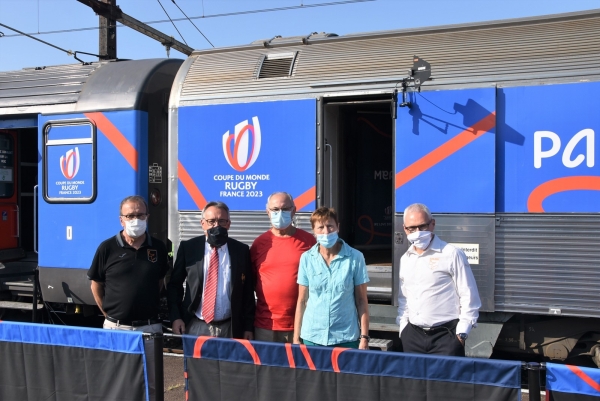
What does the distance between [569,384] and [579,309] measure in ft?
8.42

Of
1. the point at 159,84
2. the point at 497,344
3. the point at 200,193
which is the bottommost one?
the point at 497,344

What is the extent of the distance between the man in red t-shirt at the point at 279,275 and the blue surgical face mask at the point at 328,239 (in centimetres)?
31

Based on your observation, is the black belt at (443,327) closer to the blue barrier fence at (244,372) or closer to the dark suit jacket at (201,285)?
the blue barrier fence at (244,372)

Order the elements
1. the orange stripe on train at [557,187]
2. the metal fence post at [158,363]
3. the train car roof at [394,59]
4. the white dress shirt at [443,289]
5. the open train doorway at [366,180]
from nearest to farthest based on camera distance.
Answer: the metal fence post at [158,363]
the white dress shirt at [443,289]
the orange stripe on train at [557,187]
the train car roof at [394,59]
the open train doorway at [366,180]

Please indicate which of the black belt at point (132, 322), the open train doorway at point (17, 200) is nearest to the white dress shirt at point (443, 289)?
the black belt at point (132, 322)

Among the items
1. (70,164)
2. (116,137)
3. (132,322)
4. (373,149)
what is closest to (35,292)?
(70,164)

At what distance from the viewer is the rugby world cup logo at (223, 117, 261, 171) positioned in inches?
254

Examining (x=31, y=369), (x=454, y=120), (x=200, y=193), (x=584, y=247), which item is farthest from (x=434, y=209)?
(x=31, y=369)

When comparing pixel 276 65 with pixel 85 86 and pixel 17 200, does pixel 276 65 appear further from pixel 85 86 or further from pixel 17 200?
pixel 17 200

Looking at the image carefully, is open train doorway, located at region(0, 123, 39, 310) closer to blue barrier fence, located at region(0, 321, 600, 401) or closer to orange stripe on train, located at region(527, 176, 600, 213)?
blue barrier fence, located at region(0, 321, 600, 401)

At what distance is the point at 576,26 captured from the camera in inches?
225

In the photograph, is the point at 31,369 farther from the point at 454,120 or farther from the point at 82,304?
the point at 454,120

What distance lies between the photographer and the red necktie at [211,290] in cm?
434

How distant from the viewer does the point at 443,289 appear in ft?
12.9
